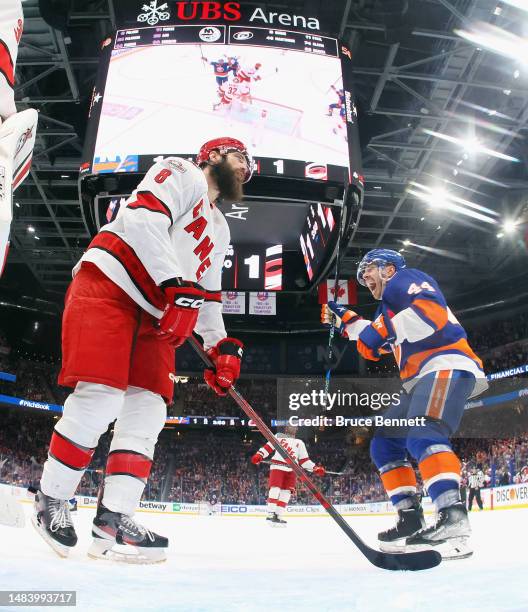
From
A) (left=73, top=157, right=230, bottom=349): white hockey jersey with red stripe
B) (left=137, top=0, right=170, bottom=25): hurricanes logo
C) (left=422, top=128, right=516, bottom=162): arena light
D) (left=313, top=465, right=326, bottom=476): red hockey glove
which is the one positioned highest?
(left=422, top=128, right=516, bottom=162): arena light

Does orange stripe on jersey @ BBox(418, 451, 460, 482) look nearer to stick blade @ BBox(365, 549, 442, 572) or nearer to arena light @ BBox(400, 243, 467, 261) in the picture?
stick blade @ BBox(365, 549, 442, 572)

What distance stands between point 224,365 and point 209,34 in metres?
4.21

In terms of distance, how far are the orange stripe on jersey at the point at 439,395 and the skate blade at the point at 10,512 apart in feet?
4.60

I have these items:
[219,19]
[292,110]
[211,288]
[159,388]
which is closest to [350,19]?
[219,19]

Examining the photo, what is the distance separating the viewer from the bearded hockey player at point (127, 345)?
1594 mm

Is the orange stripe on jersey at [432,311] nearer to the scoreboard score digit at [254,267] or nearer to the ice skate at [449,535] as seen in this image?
the ice skate at [449,535]

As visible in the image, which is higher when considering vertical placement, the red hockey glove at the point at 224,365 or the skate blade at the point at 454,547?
the red hockey glove at the point at 224,365

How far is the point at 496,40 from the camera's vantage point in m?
6.68

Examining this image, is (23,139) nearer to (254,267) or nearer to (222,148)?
(222,148)

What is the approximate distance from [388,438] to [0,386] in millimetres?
15203

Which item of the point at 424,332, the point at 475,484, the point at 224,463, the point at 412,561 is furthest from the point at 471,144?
the point at 224,463

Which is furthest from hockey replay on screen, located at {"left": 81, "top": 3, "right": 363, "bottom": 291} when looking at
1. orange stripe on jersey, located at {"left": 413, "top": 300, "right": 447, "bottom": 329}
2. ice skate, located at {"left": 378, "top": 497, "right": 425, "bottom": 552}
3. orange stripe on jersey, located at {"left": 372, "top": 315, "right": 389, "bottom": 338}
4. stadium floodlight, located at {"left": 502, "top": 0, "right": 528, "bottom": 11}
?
ice skate, located at {"left": 378, "top": 497, "right": 425, "bottom": 552}

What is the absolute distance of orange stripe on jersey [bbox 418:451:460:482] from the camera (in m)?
1.97

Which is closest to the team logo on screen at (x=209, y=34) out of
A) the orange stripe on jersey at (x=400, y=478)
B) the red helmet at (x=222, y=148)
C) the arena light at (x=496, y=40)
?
the arena light at (x=496, y=40)
